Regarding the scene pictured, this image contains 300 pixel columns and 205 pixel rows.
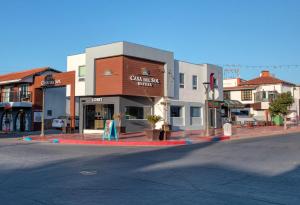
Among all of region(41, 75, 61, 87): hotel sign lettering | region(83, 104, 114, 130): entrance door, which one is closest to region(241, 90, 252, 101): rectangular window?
region(83, 104, 114, 130): entrance door

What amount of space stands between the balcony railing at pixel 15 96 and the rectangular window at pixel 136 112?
46.6ft

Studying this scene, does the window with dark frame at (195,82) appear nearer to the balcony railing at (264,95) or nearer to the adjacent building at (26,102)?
the adjacent building at (26,102)

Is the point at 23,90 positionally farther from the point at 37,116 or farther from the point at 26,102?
the point at 37,116

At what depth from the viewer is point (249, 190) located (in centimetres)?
785

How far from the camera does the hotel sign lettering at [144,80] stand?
29305 mm

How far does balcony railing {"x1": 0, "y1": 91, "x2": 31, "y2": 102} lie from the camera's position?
38406 millimetres

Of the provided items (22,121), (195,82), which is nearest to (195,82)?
(195,82)

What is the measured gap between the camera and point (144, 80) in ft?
99.3

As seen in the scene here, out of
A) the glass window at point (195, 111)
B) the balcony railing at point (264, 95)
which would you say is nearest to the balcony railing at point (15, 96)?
the glass window at point (195, 111)

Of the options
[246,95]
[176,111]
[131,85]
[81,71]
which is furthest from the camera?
[246,95]

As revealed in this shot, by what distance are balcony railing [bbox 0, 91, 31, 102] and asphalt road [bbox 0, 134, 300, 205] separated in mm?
26087

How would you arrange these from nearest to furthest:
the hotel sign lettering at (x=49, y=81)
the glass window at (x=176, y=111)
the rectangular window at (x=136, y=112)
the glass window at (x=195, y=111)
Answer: the rectangular window at (x=136, y=112) → the glass window at (x=176, y=111) → the hotel sign lettering at (x=49, y=81) → the glass window at (x=195, y=111)

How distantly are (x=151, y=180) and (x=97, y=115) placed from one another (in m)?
22.1

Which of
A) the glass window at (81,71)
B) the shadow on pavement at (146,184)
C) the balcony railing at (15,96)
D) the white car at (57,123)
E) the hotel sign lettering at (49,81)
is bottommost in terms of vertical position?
the shadow on pavement at (146,184)
